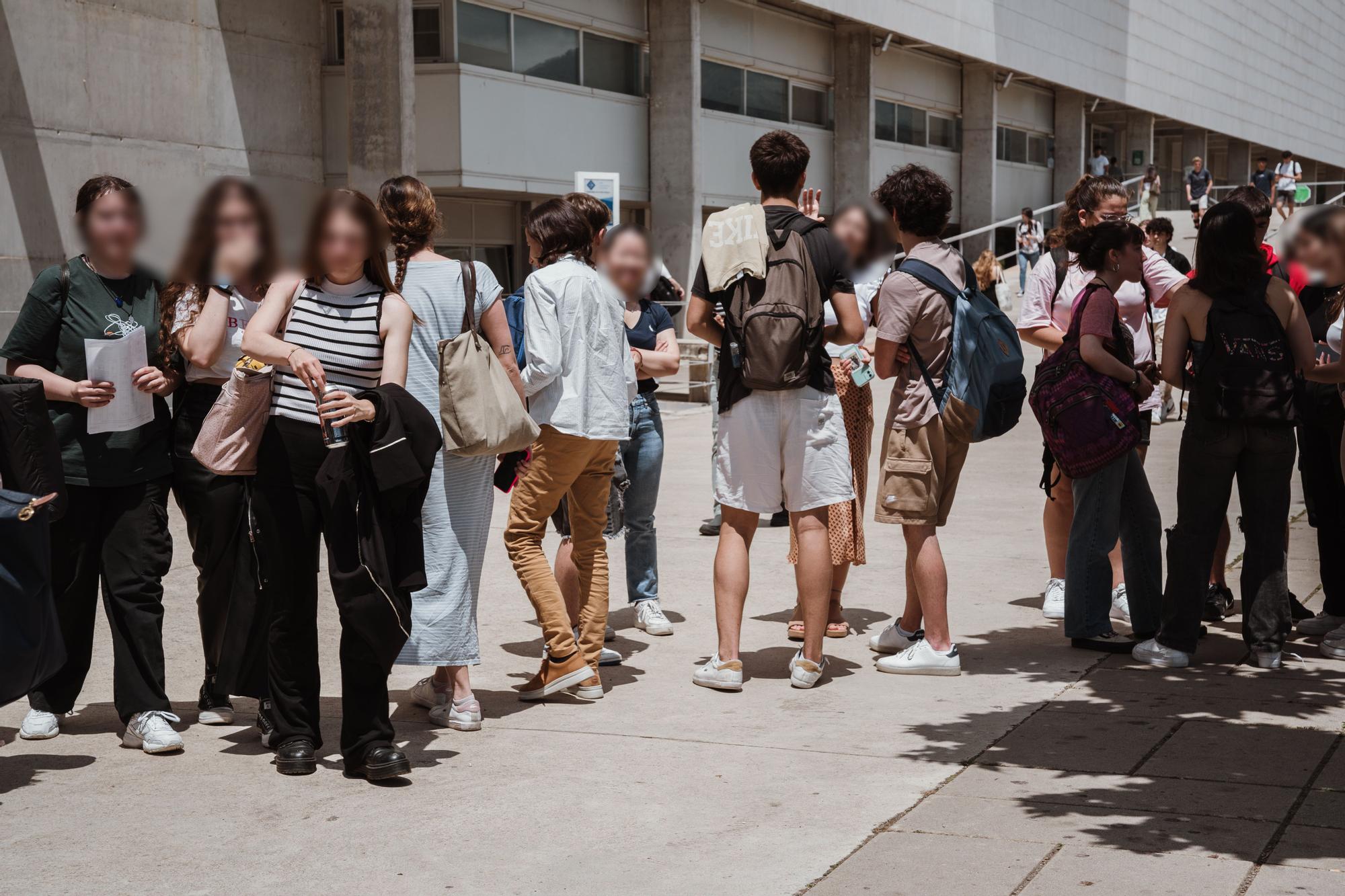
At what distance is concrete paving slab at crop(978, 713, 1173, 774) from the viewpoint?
15.8ft

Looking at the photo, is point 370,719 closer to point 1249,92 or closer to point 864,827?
point 864,827

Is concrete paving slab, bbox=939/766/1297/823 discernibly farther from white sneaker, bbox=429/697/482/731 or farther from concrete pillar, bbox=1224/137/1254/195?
concrete pillar, bbox=1224/137/1254/195

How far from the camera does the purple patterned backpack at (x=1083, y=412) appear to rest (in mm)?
6289

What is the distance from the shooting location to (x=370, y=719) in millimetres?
4773

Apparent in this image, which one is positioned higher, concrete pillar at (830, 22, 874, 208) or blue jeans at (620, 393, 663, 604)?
concrete pillar at (830, 22, 874, 208)

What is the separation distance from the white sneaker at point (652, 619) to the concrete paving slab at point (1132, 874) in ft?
10.5

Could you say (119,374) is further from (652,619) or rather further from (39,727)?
(652,619)

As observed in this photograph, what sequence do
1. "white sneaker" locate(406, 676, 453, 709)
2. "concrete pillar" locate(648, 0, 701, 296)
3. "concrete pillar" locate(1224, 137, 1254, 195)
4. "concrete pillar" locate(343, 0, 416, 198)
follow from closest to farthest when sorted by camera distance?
"white sneaker" locate(406, 676, 453, 709) → "concrete pillar" locate(343, 0, 416, 198) → "concrete pillar" locate(648, 0, 701, 296) → "concrete pillar" locate(1224, 137, 1254, 195)

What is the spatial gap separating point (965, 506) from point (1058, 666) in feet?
15.3

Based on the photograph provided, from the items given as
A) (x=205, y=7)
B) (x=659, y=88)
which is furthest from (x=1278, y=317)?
(x=659, y=88)

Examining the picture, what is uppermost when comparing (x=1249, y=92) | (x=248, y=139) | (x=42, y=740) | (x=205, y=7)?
(x=1249, y=92)

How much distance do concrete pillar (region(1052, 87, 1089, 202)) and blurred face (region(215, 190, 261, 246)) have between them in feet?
127

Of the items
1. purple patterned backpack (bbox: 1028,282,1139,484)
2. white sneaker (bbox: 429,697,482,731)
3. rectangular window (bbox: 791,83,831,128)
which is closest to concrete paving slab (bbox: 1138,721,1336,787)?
purple patterned backpack (bbox: 1028,282,1139,484)

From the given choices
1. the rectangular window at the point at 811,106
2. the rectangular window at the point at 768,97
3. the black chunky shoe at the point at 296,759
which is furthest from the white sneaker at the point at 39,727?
the rectangular window at the point at 811,106
